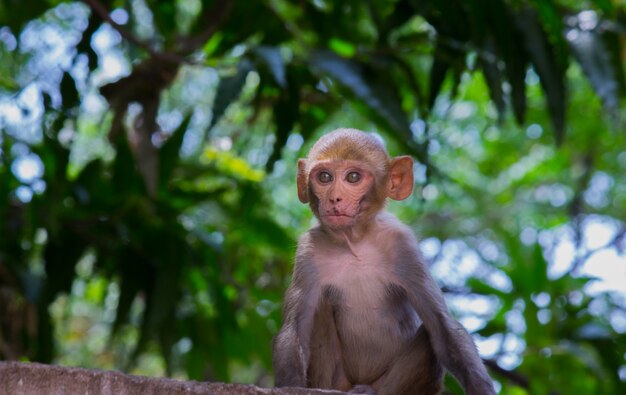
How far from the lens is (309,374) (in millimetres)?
4820

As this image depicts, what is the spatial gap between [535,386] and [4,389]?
507cm

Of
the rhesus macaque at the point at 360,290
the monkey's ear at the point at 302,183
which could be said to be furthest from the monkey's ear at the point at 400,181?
the monkey's ear at the point at 302,183

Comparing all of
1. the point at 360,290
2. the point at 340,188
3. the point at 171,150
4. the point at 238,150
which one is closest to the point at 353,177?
the point at 340,188

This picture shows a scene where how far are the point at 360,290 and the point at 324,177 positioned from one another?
1.79 ft

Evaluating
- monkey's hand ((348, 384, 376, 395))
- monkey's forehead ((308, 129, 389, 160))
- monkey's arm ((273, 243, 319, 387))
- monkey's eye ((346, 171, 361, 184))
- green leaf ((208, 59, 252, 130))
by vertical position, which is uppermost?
green leaf ((208, 59, 252, 130))

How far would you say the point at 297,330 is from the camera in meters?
4.66

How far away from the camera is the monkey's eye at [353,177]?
4.74 m

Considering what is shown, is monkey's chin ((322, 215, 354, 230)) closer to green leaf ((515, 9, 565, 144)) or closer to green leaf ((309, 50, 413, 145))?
green leaf ((309, 50, 413, 145))

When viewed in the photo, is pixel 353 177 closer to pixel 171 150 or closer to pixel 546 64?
pixel 546 64

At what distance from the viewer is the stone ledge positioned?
10.9 ft

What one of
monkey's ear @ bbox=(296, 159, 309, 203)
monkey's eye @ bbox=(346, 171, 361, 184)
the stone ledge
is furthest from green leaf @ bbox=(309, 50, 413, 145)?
the stone ledge

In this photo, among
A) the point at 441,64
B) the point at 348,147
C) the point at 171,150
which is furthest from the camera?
the point at 171,150

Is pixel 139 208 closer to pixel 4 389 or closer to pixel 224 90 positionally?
pixel 224 90

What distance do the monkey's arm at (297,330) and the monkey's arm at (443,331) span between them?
41cm
